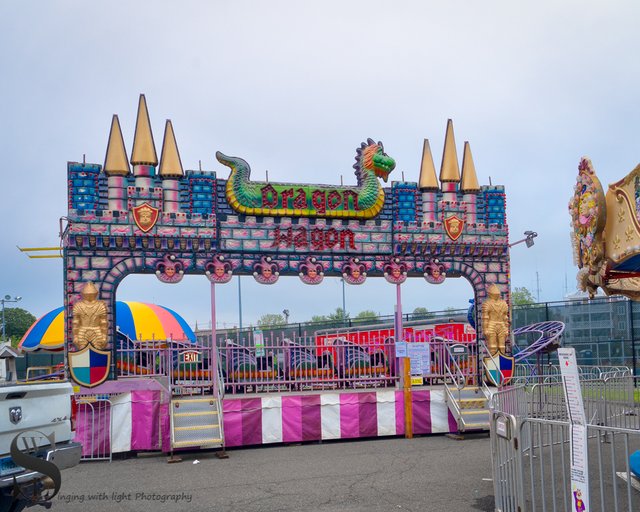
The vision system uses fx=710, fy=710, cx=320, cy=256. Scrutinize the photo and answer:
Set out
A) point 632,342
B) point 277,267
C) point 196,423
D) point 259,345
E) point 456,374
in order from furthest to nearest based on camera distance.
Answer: point 632,342, point 456,374, point 277,267, point 259,345, point 196,423

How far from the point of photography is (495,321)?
1590cm

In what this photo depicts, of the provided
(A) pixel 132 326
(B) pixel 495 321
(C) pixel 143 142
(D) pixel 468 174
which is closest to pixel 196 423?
(C) pixel 143 142

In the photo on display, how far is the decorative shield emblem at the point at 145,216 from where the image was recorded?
14258 millimetres

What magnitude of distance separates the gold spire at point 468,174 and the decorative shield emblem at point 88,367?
8.79 m

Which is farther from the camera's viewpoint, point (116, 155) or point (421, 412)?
point (421, 412)

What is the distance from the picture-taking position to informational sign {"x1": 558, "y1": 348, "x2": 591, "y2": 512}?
5.38m

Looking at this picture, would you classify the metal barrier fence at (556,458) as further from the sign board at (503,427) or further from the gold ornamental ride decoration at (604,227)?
the gold ornamental ride decoration at (604,227)

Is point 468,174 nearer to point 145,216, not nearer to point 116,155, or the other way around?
point 145,216

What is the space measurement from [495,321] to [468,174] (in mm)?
3446

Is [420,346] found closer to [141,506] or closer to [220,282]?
[220,282]

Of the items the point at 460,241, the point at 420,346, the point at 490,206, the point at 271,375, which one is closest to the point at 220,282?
the point at 271,375

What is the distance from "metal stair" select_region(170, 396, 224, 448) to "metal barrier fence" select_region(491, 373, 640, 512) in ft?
17.0

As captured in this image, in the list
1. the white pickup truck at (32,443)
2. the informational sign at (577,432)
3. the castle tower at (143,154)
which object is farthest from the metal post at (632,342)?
the white pickup truck at (32,443)

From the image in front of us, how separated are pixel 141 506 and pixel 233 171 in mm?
7794
